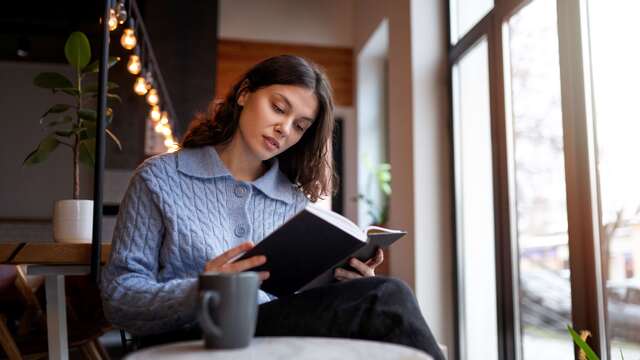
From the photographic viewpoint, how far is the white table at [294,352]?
736 millimetres

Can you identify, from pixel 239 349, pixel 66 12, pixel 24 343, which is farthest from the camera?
pixel 66 12

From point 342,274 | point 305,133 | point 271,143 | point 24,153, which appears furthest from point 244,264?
point 24,153

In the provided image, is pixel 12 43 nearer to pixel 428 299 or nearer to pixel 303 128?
pixel 428 299

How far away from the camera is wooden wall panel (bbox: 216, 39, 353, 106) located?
586 centimetres

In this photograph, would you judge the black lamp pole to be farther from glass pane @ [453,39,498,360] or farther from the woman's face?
glass pane @ [453,39,498,360]

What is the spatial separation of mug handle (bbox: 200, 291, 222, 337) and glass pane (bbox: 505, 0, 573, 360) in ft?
6.53

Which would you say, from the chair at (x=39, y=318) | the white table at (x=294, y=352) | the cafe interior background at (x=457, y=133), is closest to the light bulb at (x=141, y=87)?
the cafe interior background at (x=457, y=133)

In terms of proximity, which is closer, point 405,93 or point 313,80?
point 313,80

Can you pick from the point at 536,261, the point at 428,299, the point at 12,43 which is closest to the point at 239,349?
the point at 536,261

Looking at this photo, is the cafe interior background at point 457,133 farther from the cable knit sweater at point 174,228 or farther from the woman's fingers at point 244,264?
the woman's fingers at point 244,264

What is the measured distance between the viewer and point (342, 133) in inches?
238

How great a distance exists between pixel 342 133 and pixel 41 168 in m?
2.89

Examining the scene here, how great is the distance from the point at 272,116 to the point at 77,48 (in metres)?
0.93

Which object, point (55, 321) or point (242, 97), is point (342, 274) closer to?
point (242, 97)
